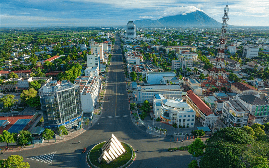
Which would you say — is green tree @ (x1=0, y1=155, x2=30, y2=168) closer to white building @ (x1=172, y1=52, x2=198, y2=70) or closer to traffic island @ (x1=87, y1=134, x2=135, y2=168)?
traffic island @ (x1=87, y1=134, x2=135, y2=168)

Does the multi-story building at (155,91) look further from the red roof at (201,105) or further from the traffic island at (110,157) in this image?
the traffic island at (110,157)

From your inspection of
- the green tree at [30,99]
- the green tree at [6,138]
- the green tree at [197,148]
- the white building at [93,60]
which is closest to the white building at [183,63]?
the white building at [93,60]

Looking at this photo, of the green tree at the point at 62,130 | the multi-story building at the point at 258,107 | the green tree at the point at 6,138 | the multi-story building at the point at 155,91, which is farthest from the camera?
the multi-story building at the point at 155,91

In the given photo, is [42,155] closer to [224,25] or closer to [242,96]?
[242,96]

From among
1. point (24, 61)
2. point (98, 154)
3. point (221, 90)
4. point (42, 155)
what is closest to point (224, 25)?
point (221, 90)

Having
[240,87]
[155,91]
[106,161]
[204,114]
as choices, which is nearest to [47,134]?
[106,161]

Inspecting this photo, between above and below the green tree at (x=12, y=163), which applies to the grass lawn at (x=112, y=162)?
below

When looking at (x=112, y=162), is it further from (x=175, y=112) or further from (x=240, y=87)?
(x=240, y=87)
